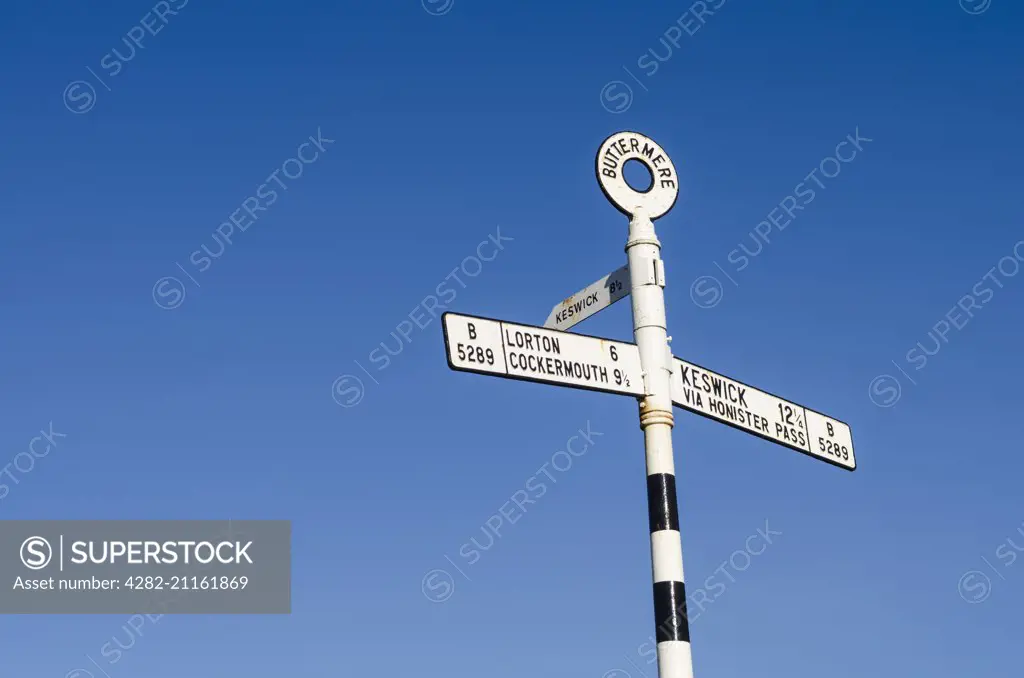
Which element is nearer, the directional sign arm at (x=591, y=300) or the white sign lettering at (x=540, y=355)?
the white sign lettering at (x=540, y=355)

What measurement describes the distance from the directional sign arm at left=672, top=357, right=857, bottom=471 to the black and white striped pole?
0.30 meters

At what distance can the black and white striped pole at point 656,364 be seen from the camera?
10453mm

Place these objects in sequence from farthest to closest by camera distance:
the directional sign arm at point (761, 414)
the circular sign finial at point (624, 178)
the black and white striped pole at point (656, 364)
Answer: the circular sign finial at point (624, 178) → the directional sign arm at point (761, 414) → the black and white striped pole at point (656, 364)

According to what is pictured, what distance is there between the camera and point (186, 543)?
2022 cm

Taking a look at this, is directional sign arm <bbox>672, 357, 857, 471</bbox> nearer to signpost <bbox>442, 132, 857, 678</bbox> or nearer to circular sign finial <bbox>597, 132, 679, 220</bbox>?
signpost <bbox>442, 132, 857, 678</bbox>

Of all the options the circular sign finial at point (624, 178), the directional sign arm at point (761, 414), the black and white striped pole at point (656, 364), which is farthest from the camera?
the circular sign finial at point (624, 178)

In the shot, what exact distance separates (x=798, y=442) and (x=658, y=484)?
2.03 meters

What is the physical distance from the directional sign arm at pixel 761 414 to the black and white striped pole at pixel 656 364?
30 centimetres

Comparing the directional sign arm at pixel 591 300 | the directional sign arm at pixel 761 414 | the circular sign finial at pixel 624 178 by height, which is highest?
the circular sign finial at pixel 624 178

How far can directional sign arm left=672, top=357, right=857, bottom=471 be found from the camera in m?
11.6

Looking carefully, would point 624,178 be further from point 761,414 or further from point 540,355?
point 761,414

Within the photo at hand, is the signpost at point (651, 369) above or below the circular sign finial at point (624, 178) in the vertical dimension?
below

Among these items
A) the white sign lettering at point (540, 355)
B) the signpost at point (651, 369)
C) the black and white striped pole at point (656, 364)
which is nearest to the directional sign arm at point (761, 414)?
the signpost at point (651, 369)

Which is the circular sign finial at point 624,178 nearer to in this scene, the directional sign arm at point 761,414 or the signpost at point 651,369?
the signpost at point 651,369
